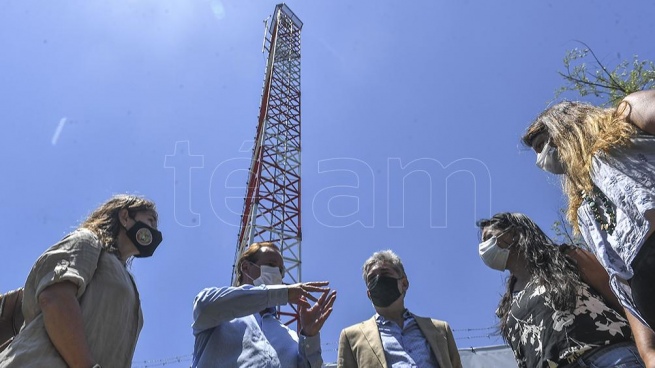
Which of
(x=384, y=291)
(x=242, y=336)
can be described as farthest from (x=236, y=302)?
(x=384, y=291)

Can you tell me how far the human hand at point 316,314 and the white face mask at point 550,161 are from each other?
1186 millimetres

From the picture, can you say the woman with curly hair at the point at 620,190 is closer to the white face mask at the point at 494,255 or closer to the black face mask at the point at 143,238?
the white face mask at the point at 494,255

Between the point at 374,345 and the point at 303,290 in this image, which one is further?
the point at 374,345

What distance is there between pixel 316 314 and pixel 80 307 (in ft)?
3.81

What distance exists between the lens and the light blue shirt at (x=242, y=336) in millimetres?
2357

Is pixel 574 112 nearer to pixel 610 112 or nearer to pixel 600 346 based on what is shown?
pixel 610 112

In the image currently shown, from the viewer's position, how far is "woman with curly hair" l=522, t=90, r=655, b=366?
52.9 inches

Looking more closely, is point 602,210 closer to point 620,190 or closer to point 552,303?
point 620,190

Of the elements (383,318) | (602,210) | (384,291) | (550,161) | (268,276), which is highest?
(550,161)

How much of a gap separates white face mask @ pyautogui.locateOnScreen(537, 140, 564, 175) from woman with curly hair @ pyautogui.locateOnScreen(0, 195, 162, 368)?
Answer: 5.58 feet

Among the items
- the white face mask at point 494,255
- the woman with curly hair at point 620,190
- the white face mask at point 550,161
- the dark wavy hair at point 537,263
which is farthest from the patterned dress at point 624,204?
the white face mask at point 494,255

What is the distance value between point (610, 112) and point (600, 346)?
85cm

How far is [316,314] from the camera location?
2.59 metres

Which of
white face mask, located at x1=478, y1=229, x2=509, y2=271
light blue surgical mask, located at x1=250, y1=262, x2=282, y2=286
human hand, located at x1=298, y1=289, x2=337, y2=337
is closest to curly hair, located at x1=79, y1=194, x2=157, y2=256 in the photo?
light blue surgical mask, located at x1=250, y1=262, x2=282, y2=286
